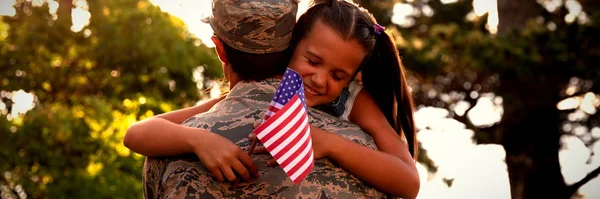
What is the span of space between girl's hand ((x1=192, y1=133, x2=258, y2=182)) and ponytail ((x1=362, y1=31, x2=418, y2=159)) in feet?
4.02

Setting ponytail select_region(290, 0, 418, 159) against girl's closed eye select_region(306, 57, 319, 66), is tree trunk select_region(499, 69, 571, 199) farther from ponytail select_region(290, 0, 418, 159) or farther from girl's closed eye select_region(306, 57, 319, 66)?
girl's closed eye select_region(306, 57, 319, 66)

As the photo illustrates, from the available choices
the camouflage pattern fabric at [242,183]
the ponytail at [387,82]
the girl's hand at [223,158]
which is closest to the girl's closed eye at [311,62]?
the ponytail at [387,82]

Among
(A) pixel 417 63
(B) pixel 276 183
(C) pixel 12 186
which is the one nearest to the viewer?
(B) pixel 276 183

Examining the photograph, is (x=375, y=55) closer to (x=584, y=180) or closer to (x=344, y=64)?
(x=344, y=64)

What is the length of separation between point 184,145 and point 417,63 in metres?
10.0

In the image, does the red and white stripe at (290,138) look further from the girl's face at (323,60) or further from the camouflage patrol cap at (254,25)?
the girl's face at (323,60)

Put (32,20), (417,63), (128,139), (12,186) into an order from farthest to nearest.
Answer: (32,20) < (12,186) < (417,63) < (128,139)

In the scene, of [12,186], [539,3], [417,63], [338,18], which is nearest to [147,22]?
[12,186]

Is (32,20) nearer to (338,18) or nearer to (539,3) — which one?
(539,3)

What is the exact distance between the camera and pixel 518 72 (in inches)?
477

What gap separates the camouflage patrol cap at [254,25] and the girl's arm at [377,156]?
0.34 metres

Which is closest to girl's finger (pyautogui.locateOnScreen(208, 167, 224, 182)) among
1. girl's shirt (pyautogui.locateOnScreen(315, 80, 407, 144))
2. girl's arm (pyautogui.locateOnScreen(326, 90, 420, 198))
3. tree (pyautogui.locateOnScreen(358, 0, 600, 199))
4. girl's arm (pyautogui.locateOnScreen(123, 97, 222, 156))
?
girl's arm (pyautogui.locateOnScreen(123, 97, 222, 156))

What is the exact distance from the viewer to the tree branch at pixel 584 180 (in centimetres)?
1329

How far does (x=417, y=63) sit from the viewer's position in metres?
12.9
